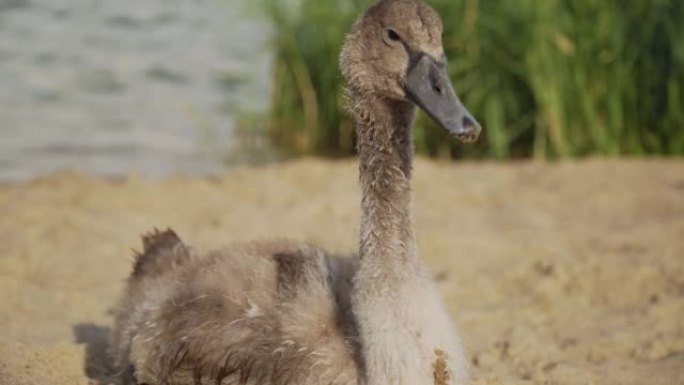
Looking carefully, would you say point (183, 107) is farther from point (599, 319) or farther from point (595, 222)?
point (599, 319)

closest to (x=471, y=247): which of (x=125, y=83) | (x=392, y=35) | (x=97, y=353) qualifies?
(x=97, y=353)

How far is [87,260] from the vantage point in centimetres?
838

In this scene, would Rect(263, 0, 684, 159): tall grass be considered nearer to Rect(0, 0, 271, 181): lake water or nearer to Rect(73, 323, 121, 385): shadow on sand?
Rect(0, 0, 271, 181): lake water

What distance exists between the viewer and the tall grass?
11180 millimetres

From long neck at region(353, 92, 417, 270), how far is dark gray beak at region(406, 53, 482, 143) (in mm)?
202

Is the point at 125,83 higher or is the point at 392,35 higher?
the point at 392,35

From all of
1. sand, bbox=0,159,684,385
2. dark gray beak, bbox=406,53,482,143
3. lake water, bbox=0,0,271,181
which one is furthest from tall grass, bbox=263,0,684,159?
dark gray beak, bbox=406,53,482,143

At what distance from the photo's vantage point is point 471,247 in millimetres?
8984

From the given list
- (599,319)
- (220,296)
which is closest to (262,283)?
(220,296)

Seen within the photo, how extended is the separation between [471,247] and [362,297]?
380 cm

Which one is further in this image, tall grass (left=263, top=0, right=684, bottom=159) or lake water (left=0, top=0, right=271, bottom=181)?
lake water (left=0, top=0, right=271, bottom=181)

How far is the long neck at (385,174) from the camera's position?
538cm

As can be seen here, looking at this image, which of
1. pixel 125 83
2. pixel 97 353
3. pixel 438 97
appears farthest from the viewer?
pixel 125 83

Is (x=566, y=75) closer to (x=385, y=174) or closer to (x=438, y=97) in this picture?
(x=385, y=174)
